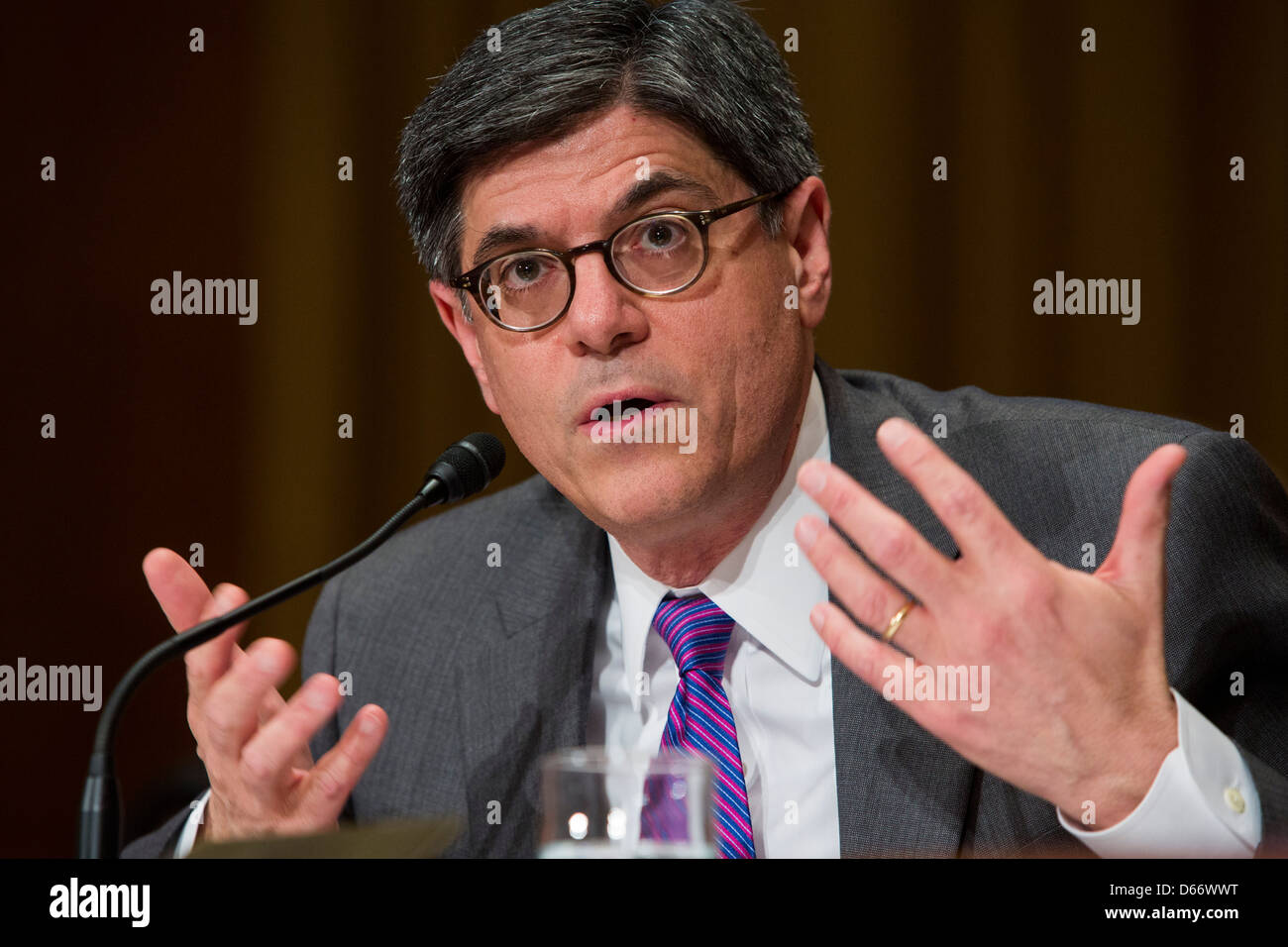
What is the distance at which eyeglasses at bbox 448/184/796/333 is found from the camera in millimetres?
1515

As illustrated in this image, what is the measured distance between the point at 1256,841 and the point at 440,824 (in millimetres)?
788

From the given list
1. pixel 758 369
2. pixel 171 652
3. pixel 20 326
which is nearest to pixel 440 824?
pixel 171 652

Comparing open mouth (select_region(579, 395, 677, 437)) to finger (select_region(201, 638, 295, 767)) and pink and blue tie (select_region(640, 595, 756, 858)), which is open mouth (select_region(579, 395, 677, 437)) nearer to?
pink and blue tie (select_region(640, 595, 756, 858))

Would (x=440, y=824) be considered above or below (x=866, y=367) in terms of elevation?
below

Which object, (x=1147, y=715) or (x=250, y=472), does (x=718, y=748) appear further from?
(x=250, y=472)

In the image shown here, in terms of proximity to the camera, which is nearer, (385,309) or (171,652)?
(171,652)

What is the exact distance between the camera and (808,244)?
175 centimetres

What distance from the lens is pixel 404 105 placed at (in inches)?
104

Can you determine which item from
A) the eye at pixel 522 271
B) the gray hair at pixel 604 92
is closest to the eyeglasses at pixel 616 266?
the eye at pixel 522 271

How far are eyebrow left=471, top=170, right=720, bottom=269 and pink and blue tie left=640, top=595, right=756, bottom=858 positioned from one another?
560 millimetres

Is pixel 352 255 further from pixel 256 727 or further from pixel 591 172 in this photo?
pixel 256 727
